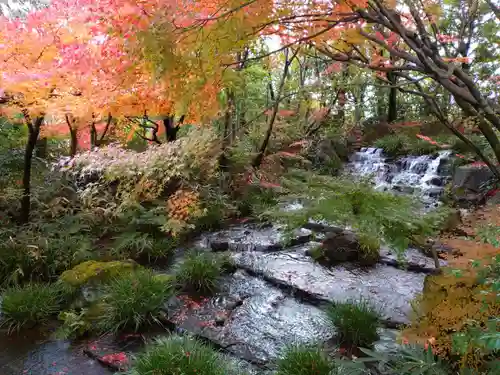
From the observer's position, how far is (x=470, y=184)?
8922 mm

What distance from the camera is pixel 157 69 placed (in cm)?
228

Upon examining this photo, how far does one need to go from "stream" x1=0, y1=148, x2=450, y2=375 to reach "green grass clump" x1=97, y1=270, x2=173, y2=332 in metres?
0.18

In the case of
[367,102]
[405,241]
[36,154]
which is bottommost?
[405,241]

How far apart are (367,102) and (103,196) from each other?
1361 centimetres

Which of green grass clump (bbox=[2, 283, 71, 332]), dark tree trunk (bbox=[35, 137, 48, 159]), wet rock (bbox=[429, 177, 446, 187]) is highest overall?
dark tree trunk (bbox=[35, 137, 48, 159])

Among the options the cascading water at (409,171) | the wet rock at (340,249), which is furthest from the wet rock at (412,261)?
the cascading water at (409,171)

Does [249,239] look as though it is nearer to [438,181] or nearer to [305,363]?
[305,363]

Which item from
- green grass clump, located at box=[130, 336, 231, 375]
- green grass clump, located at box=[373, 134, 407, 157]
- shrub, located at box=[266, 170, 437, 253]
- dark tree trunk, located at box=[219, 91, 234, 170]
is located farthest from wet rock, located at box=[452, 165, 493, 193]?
green grass clump, located at box=[130, 336, 231, 375]

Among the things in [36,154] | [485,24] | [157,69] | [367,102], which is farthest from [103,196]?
[367,102]

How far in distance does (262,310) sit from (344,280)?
148 cm

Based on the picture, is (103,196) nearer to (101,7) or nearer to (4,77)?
(4,77)

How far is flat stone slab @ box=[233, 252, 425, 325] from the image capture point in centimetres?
479

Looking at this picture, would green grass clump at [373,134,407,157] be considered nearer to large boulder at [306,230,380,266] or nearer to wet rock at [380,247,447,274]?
wet rock at [380,247,447,274]

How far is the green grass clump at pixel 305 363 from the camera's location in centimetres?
304
